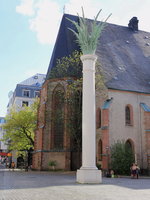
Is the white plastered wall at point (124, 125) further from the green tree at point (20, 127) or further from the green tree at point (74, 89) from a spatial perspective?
the green tree at point (20, 127)

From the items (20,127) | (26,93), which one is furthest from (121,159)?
(26,93)

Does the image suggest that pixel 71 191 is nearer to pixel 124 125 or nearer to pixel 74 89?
pixel 74 89

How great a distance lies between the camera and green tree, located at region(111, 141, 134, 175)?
85.7 ft

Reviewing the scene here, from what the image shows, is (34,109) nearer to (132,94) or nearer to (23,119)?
(23,119)

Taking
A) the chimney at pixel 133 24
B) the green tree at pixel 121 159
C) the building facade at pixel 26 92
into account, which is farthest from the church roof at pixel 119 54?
the building facade at pixel 26 92

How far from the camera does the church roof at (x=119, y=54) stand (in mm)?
32344

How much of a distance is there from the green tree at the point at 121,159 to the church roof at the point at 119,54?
7.09 metres

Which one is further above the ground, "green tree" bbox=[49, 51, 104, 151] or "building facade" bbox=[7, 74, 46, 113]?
"building facade" bbox=[7, 74, 46, 113]

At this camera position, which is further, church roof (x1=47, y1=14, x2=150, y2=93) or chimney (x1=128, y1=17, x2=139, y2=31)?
chimney (x1=128, y1=17, x2=139, y2=31)

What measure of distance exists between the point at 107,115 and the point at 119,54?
1190cm

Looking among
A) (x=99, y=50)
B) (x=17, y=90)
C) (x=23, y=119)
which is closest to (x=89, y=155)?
(x=99, y=50)

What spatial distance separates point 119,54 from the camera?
36.8 m

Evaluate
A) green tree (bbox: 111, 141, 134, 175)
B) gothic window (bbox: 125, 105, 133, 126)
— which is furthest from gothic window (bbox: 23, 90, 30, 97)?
green tree (bbox: 111, 141, 134, 175)

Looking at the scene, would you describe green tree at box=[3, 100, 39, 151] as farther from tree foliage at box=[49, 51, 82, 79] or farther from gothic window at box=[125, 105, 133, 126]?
gothic window at box=[125, 105, 133, 126]
